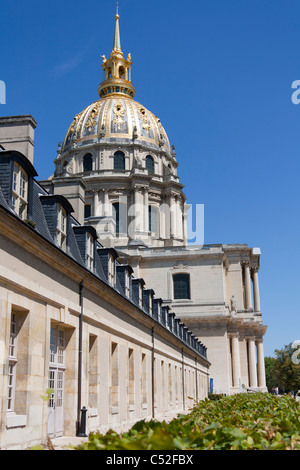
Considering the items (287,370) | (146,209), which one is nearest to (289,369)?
(287,370)

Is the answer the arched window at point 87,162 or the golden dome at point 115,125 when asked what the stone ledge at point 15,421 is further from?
the golden dome at point 115,125

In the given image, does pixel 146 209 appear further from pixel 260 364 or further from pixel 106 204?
pixel 260 364

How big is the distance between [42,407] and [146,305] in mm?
14049

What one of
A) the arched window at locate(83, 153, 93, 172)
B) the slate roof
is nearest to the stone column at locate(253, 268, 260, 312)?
the arched window at locate(83, 153, 93, 172)

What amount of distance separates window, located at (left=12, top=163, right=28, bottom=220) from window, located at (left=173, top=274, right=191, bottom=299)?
170ft

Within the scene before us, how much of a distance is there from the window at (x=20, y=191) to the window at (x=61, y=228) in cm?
204

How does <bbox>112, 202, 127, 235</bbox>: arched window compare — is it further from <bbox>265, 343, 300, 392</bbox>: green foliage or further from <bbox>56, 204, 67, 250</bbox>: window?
<bbox>56, 204, 67, 250</bbox>: window

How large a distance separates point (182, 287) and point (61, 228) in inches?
1944

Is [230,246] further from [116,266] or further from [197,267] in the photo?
[116,266]

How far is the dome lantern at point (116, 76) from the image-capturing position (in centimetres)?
9394

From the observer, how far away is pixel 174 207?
80938 mm

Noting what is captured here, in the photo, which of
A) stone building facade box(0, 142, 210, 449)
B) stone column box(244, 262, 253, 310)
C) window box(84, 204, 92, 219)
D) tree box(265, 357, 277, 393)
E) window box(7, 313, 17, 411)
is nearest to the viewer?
stone building facade box(0, 142, 210, 449)

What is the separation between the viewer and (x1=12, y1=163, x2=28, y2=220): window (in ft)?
40.1
